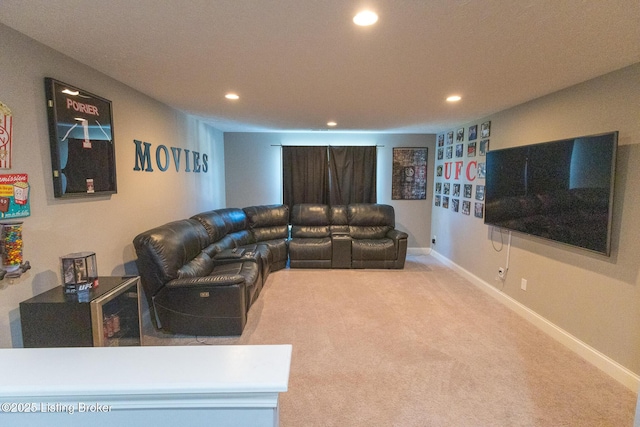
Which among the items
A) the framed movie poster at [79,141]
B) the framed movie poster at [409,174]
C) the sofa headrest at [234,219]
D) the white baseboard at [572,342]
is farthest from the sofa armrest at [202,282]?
the framed movie poster at [409,174]

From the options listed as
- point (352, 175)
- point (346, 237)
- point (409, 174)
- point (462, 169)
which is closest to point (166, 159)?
point (346, 237)

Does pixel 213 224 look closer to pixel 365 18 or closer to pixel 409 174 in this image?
pixel 365 18

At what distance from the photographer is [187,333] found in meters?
2.77

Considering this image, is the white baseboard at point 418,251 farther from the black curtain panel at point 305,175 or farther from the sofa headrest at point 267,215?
the sofa headrest at point 267,215

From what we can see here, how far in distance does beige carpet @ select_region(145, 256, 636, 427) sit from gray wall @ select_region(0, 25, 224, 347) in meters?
1.09

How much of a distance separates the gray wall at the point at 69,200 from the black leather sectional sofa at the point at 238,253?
0.84 ft

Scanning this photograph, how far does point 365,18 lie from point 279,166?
4.40m

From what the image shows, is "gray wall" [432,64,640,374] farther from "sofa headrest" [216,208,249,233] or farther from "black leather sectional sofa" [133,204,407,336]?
"sofa headrest" [216,208,249,233]

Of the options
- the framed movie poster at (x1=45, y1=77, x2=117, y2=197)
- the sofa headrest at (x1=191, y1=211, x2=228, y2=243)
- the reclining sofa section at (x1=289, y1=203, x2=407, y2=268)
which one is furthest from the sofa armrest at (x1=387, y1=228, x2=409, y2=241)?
the framed movie poster at (x1=45, y1=77, x2=117, y2=197)

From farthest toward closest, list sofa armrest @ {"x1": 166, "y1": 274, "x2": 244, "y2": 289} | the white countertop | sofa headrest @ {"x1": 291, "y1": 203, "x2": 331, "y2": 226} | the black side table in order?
sofa headrest @ {"x1": 291, "y1": 203, "x2": 331, "y2": 226}
sofa armrest @ {"x1": 166, "y1": 274, "x2": 244, "y2": 289}
the black side table
the white countertop

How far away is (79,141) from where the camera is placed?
212cm

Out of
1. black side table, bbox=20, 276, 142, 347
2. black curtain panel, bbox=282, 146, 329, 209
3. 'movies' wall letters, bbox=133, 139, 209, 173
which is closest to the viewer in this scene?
black side table, bbox=20, 276, 142, 347

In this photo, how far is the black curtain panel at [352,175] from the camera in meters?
5.69

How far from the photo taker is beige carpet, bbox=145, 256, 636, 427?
1.89 metres
